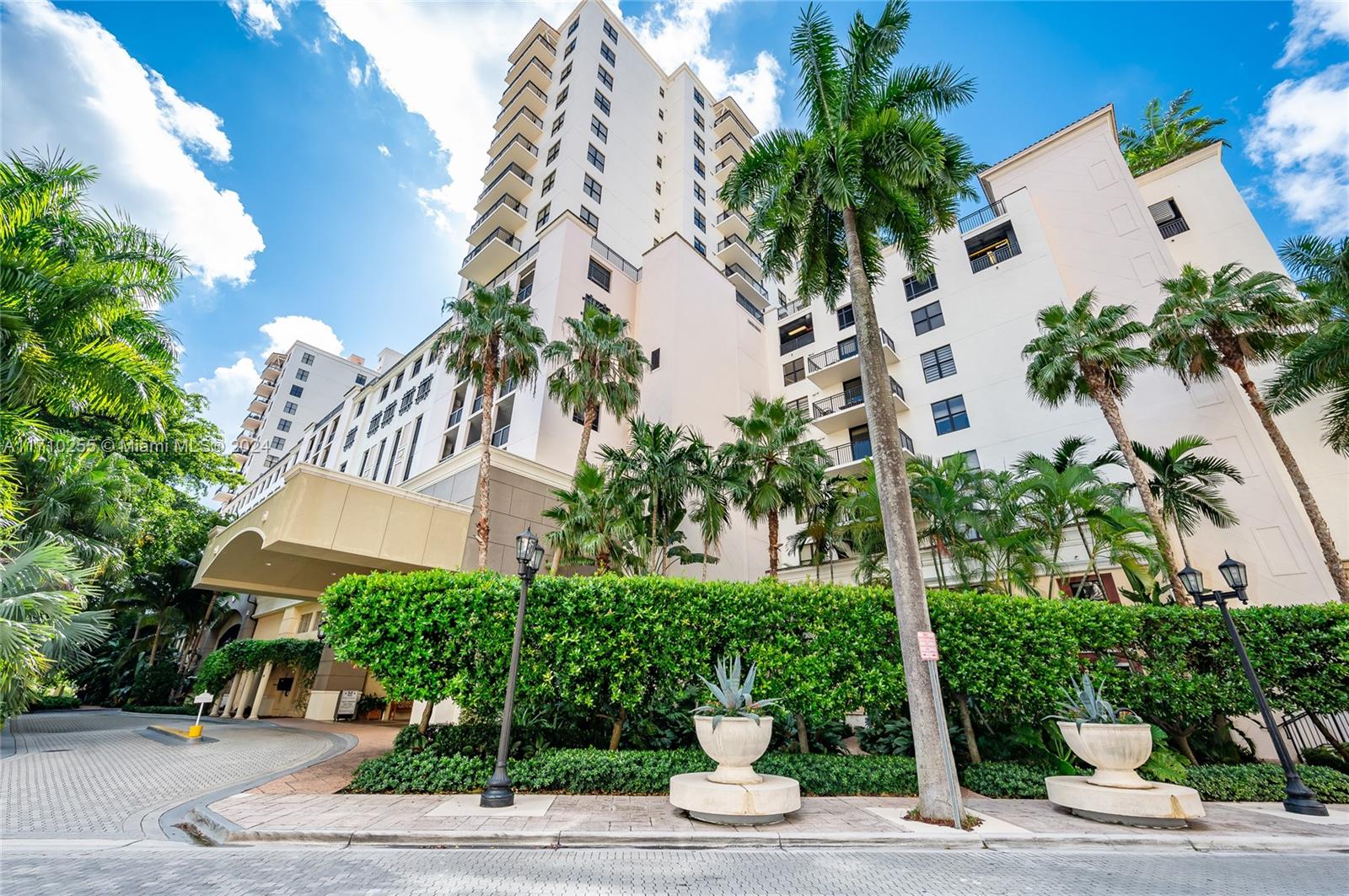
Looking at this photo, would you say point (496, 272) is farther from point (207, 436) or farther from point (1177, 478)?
point (1177, 478)

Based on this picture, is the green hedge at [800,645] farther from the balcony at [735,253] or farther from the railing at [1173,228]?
the balcony at [735,253]

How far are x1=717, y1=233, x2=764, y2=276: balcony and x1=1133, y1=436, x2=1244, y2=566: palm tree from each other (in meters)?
26.1

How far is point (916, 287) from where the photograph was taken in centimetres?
2573

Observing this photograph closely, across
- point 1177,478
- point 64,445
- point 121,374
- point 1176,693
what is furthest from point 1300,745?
point 64,445

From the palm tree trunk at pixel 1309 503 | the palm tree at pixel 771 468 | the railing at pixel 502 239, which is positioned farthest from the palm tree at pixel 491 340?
the palm tree trunk at pixel 1309 503

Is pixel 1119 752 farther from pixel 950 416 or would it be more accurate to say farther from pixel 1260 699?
pixel 950 416

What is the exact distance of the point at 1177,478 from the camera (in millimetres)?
15469

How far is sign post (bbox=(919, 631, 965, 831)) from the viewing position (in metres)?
7.29

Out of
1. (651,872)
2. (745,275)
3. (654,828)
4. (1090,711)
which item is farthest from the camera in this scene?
(745,275)

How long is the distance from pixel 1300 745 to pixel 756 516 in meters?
13.6

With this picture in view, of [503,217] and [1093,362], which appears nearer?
[1093,362]

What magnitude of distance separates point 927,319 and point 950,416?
525 centimetres

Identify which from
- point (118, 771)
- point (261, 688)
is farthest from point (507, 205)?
point (118, 771)

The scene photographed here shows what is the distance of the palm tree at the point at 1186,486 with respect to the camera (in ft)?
49.7
